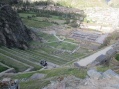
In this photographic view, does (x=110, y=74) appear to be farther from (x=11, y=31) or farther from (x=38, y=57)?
(x=11, y=31)

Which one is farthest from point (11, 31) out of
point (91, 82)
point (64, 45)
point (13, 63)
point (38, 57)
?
point (91, 82)

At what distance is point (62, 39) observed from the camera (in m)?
79.9

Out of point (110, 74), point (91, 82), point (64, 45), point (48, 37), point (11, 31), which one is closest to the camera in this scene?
point (91, 82)

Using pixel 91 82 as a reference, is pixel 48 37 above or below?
below

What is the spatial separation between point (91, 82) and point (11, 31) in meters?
40.8

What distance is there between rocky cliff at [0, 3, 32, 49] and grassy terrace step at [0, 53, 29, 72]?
468 inches

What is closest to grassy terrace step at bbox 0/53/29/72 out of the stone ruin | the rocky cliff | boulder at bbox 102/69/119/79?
the rocky cliff

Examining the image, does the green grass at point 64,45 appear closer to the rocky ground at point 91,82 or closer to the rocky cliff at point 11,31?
the rocky cliff at point 11,31

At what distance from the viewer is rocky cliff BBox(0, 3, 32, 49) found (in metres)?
56.8

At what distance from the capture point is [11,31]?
194 feet

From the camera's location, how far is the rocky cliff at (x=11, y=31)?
5680 cm

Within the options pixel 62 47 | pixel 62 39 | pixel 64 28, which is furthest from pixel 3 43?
pixel 64 28

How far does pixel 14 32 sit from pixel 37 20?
140ft

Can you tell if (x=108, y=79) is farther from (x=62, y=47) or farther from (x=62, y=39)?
(x=62, y=39)
